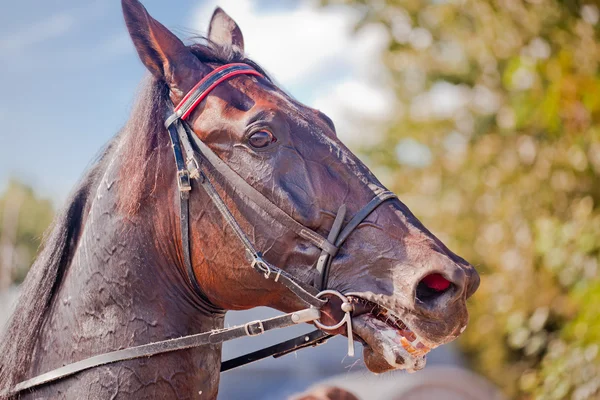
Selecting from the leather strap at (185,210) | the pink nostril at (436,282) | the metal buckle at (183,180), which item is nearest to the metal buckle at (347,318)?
the pink nostril at (436,282)

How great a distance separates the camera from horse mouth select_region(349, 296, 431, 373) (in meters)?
2.02

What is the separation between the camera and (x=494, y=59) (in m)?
8.73

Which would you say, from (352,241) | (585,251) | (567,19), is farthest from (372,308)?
(567,19)

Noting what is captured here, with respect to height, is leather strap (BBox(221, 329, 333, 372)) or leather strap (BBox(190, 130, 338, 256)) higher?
leather strap (BBox(190, 130, 338, 256))

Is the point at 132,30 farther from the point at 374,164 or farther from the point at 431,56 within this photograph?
the point at 374,164

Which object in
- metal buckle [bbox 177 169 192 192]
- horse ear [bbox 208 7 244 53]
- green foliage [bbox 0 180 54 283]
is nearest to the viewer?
metal buckle [bbox 177 169 192 192]

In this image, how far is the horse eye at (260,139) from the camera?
7.47ft

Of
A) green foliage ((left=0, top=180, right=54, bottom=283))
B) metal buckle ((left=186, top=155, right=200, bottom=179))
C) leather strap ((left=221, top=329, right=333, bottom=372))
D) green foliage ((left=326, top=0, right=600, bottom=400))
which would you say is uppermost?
green foliage ((left=0, top=180, right=54, bottom=283))

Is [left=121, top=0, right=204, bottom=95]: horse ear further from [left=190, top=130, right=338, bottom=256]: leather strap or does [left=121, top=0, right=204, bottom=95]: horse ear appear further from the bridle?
[left=190, top=130, right=338, bottom=256]: leather strap

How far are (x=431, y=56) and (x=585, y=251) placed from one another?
5.27 metres

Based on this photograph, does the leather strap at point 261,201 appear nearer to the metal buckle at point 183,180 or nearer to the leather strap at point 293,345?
the metal buckle at point 183,180

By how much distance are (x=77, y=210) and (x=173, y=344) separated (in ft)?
2.46

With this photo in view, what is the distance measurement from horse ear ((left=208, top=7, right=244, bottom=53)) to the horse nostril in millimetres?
1494

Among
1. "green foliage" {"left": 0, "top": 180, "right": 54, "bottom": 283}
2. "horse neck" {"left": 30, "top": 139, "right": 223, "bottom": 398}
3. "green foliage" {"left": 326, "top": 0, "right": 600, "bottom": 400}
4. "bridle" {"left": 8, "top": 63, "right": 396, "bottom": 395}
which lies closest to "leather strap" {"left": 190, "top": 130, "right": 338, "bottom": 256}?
"bridle" {"left": 8, "top": 63, "right": 396, "bottom": 395}
